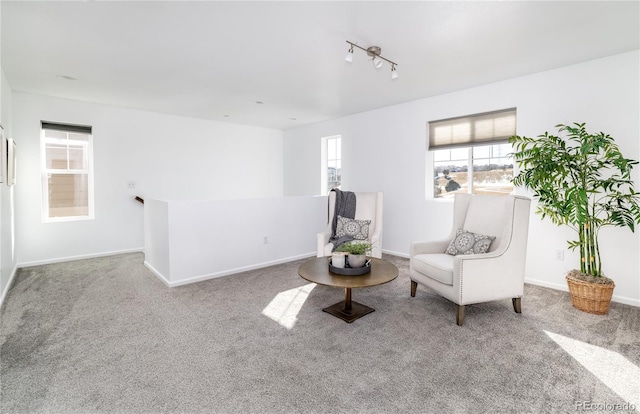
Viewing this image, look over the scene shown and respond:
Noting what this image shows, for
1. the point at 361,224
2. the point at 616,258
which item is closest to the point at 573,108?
the point at 616,258

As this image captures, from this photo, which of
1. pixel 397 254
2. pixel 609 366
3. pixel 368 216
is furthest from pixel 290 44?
pixel 397 254

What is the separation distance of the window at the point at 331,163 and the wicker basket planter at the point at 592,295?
156 inches

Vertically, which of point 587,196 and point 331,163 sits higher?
point 331,163

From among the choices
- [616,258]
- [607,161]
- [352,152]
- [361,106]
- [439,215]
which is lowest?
[616,258]

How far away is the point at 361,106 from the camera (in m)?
5.12

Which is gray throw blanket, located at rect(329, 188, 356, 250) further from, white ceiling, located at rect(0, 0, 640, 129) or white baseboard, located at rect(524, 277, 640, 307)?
white baseboard, located at rect(524, 277, 640, 307)

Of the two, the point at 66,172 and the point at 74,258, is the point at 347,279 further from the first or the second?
the point at 66,172

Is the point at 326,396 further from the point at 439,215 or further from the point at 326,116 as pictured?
the point at 326,116

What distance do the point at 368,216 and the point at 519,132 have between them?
2074 millimetres

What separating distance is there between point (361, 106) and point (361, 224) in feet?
6.66

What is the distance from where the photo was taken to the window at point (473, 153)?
4.01 m

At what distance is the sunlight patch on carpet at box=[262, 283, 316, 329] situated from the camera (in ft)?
9.11

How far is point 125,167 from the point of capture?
17.3 feet

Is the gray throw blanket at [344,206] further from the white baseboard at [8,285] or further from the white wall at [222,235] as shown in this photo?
the white baseboard at [8,285]
